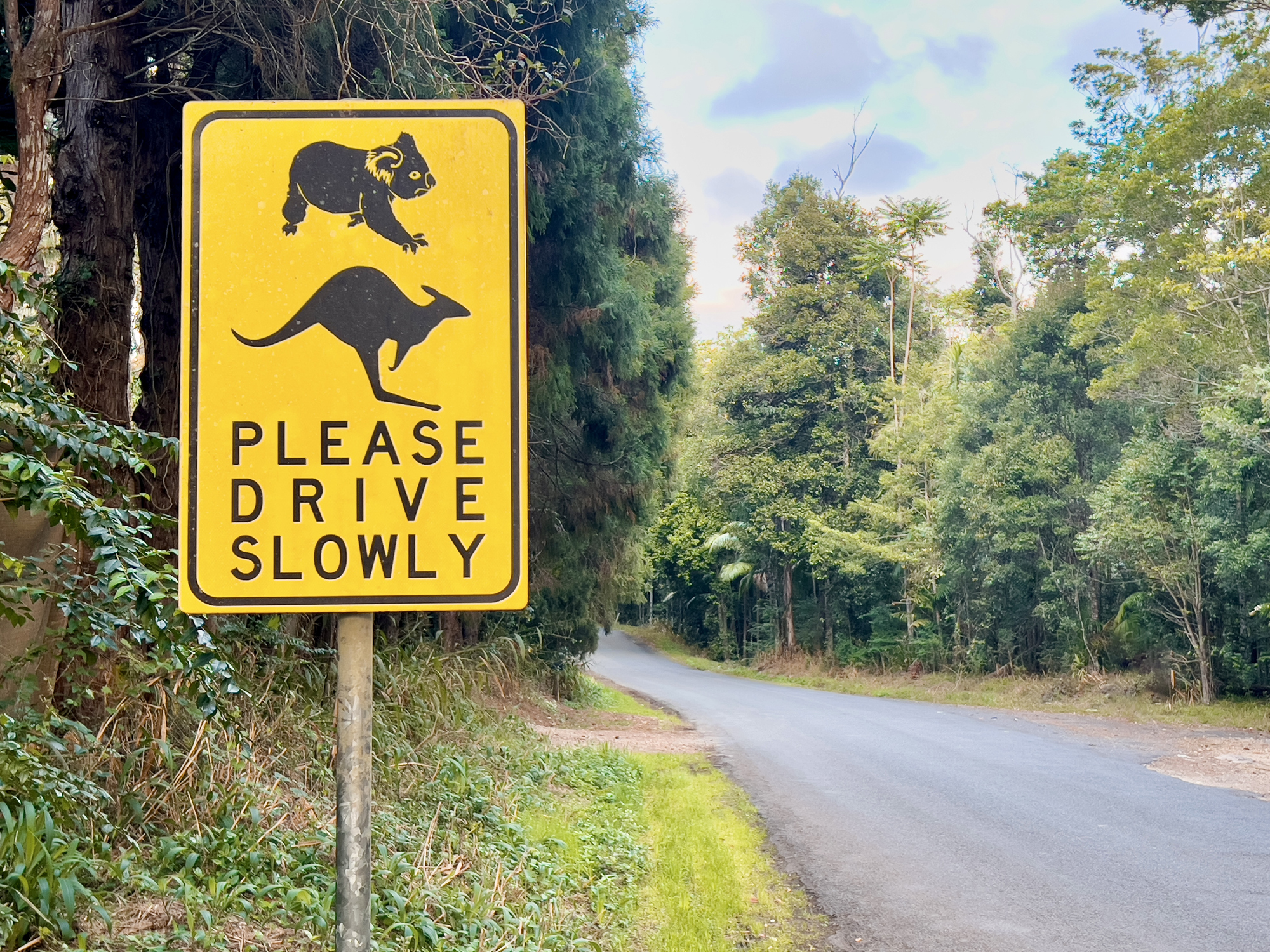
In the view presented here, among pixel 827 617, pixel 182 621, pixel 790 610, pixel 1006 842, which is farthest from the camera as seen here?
pixel 790 610

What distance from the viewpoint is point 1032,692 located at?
2192cm

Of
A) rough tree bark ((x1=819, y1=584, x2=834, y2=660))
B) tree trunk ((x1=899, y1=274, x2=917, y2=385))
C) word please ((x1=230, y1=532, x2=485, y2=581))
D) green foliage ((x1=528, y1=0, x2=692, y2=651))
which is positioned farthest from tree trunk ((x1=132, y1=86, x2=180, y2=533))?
rough tree bark ((x1=819, y1=584, x2=834, y2=660))

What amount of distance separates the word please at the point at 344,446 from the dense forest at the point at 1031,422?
50.8 ft

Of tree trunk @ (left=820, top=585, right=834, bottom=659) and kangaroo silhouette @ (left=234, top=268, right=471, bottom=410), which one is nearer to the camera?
kangaroo silhouette @ (left=234, top=268, right=471, bottom=410)

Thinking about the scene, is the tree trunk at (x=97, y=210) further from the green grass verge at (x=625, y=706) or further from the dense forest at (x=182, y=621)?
the green grass verge at (x=625, y=706)

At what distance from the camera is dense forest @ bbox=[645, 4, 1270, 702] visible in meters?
16.7

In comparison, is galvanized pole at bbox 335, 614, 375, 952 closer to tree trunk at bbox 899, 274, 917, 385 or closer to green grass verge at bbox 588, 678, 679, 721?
green grass verge at bbox 588, 678, 679, 721

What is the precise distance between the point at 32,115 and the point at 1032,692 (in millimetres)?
21091

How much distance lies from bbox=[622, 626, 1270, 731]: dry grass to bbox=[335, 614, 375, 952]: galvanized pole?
54.1ft

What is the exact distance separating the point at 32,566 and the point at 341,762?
2761 millimetres

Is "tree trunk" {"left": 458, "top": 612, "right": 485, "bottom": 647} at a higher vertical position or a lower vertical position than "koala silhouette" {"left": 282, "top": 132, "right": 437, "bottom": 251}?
lower

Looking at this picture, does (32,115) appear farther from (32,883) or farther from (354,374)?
(354,374)

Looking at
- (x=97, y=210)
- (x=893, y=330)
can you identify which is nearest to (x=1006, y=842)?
(x=97, y=210)

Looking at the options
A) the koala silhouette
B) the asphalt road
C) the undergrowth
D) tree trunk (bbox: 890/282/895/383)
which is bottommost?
the asphalt road
